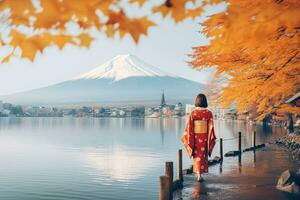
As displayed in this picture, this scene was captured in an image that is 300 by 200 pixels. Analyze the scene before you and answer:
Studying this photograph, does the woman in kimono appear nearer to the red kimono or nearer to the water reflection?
the red kimono

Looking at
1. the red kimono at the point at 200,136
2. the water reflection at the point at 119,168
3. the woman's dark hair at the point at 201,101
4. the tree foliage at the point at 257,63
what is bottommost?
the water reflection at the point at 119,168

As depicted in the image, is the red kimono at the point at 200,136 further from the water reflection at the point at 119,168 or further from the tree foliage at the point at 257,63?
the water reflection at the point at 119,168

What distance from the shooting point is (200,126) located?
1075 centimetres

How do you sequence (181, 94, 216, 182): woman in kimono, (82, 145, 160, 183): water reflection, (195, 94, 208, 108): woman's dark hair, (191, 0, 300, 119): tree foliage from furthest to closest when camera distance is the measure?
(82, 145, 160, 183): water reflection < (181, 94, 216, 182): woman in kimono < (195, 94, 208, 108): woman's dark hair < (191, 0, 300, 119): tree foliage

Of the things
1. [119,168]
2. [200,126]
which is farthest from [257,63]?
[119,168]

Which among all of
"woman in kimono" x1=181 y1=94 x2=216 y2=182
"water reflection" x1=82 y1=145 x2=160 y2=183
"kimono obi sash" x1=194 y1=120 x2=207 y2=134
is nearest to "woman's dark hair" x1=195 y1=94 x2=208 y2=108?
"woman in kimono" x1=181 y1=94 x2=216 y2=182

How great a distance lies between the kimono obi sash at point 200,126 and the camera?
10720mm

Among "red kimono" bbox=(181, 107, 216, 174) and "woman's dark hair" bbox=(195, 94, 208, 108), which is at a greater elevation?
"woman's dark hair" bbox=(195, 94, 208, 108)

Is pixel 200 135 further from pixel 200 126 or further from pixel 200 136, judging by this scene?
pixel 200 126

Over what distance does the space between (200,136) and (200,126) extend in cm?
29

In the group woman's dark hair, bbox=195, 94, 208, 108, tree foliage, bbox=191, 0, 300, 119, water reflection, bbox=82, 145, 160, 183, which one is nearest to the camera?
tree foliage, bbox=191, 0, 300, 119

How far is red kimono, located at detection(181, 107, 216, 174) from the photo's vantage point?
10.6 m

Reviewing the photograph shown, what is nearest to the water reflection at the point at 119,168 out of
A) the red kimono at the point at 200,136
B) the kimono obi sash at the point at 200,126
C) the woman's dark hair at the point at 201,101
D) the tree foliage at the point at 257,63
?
the red kimono at the point at 200,136

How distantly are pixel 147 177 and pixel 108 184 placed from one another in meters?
3.08
